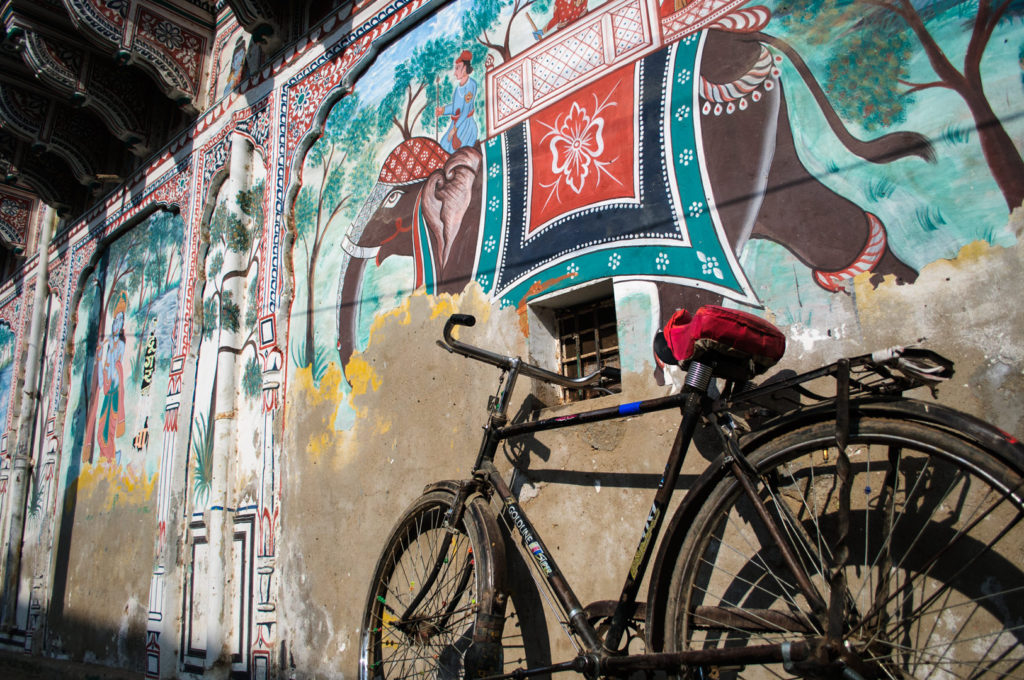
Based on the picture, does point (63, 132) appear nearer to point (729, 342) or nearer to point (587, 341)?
point (587, 341)

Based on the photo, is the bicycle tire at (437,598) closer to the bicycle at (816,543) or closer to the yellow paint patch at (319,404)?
the bicycle at (816,543)

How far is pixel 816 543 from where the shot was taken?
2.26 metres

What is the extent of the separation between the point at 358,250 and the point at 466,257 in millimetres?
980

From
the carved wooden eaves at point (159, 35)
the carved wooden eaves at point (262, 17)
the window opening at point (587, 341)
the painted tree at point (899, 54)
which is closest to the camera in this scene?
the painted tree at point (899, 54)

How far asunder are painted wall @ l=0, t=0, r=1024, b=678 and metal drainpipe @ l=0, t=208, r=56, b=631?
107cm

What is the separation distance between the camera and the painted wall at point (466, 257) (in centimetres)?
234

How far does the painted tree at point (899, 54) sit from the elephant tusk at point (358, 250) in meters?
2.47

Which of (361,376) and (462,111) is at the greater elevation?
(462,111)

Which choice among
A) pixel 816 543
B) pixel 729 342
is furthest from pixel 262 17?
pixel 816 543

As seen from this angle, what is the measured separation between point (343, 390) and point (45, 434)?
218 inches

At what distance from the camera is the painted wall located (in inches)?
92.1

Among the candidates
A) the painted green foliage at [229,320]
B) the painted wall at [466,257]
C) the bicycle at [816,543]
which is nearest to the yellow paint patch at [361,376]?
the painted wall at [466,257]

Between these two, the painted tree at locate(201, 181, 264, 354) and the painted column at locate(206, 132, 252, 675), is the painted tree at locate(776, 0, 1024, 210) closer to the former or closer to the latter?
→ the painted tree at locate(201, 181, 264, 354)

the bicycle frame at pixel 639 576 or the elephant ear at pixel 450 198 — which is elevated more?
the elephant ear at pixel 450 198
